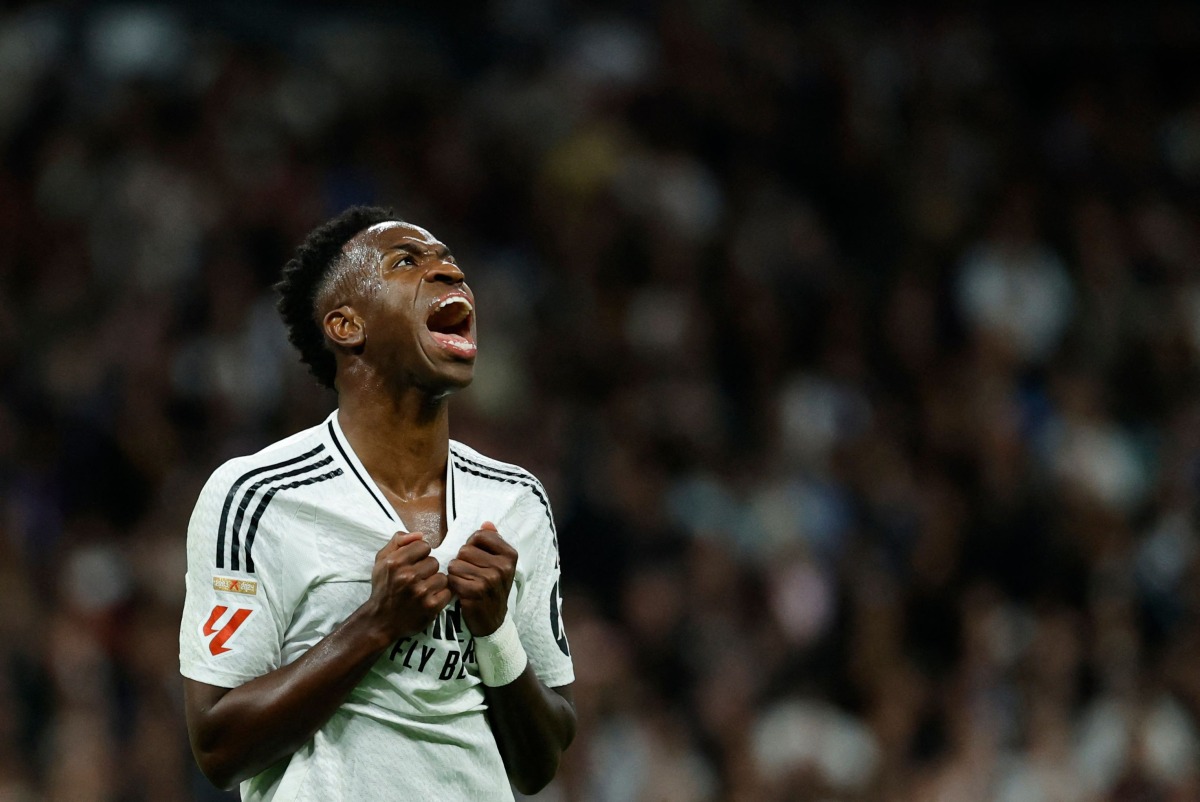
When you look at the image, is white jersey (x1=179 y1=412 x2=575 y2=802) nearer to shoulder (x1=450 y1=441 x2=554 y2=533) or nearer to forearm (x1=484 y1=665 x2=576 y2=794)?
forearm (x1=484 y1=665 x2=576 y2=794)

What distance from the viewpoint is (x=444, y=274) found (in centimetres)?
342

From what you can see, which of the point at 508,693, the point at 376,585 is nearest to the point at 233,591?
the point at 376,585

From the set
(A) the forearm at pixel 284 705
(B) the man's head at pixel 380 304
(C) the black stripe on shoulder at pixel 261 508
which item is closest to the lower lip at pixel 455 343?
(B) the man's head at pixel 380 304

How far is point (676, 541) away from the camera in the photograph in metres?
8.37

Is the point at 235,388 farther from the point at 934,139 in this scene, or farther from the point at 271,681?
the point at 271,681

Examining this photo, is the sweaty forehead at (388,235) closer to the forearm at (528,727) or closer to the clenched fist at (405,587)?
the clenched fist at (405,587)

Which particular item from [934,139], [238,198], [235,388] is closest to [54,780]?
[235,388]

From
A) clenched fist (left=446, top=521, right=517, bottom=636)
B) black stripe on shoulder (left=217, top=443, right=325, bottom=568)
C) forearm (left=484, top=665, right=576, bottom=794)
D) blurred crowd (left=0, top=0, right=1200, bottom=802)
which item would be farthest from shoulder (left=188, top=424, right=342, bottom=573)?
blurred crowd (left=0, top=0, right=1200, bottom=802)

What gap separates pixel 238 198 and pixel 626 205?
89.8 inches

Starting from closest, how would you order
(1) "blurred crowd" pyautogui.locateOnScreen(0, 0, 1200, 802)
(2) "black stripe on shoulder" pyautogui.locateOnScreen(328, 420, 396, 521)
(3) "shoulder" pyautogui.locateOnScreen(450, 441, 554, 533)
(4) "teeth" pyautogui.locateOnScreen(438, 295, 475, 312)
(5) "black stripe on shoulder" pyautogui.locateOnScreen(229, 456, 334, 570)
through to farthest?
(5) "black stripe on shoulder" pyautogui.locateOnScreen(229, 456, 334, 570), (2) "black stripe on shoulder" pyautogui.locateOnScreen(328, 420, 396, 521), (4) "teeth" pyautogui.locateOnScreen(438, 295, 475, 312), (3) "shoulder" pyautogui.locateOnScreen(450, 441, 554, 533), (1) "blurred crowd" pyautogui.locateOnScreen(0, 0, 1200, 802)

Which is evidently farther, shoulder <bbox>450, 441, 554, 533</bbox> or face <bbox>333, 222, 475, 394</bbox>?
shoulder <bbox>450, 441, 554, 533</bbox>

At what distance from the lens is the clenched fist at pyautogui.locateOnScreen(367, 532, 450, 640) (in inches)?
119

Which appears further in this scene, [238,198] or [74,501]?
[238,198]

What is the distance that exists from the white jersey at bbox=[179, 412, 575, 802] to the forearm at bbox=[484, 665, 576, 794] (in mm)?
43
